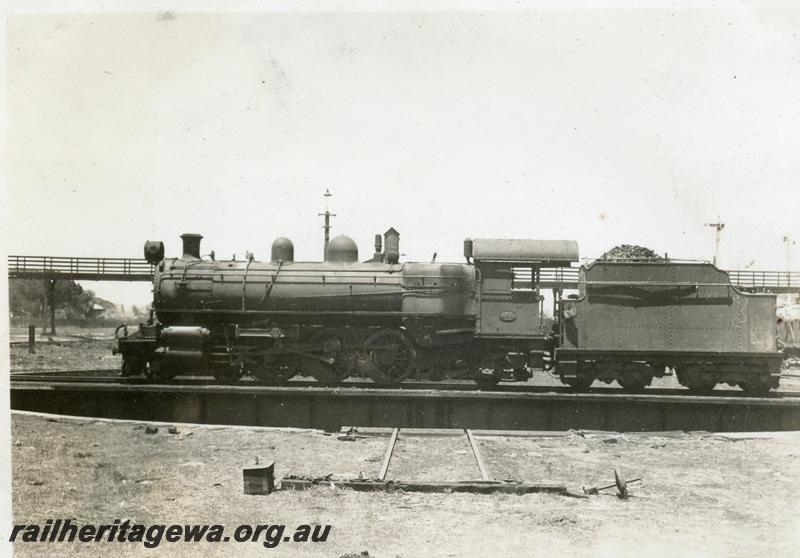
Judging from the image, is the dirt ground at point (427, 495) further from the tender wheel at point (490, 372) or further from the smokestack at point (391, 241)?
the smokestack at point (391, 241)

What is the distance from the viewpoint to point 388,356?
45.0 feet

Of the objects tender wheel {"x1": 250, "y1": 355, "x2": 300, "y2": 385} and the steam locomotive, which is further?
tender wheel {"x1": 250, "y1": 355, "x2": 300, "y2": 385}

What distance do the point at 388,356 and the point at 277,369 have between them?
96.5 inches

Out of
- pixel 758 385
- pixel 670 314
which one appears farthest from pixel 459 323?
pixel 758 385

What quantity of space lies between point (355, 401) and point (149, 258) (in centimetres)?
597

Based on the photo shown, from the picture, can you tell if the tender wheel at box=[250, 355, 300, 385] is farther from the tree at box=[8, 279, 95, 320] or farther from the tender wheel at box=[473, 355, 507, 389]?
the tree at box=[8, 279, 95, 320]

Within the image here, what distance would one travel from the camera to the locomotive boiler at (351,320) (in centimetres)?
1334

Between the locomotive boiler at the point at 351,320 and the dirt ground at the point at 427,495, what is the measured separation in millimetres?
2370

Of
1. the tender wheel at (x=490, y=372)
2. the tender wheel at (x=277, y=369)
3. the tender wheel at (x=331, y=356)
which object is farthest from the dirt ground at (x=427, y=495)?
the tender wheel at (x=277, y=369)

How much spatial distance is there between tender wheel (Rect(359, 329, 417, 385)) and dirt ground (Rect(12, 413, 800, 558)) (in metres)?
2.36

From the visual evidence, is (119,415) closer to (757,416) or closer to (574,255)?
(574,255)

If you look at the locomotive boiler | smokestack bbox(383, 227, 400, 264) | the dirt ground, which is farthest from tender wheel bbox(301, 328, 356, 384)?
the dirt ground

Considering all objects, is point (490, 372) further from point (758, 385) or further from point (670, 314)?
point (758, 385)

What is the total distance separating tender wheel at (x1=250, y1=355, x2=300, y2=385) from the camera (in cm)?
1396
